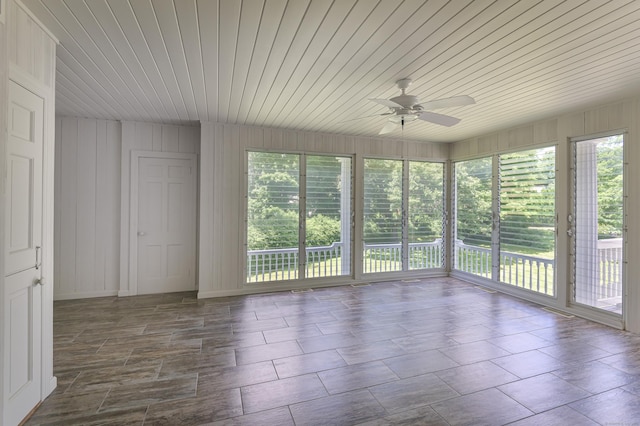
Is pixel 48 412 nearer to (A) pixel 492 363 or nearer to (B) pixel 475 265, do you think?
(A) pixel 492 363

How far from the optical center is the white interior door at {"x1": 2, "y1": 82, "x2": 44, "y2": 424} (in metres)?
1.89

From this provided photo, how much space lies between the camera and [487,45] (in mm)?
2365

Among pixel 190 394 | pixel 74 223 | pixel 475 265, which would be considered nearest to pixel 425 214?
pixel 475 265

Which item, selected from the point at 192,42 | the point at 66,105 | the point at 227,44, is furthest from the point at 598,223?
the point at 66,105

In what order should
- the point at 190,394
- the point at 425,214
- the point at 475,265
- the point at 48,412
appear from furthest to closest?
the point at 425,214 < the point at 475,265 < the point at 190,394 < the point at 48,412

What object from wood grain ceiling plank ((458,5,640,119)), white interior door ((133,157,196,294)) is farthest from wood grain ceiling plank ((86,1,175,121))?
wood grain ceiling plank ((458,5,640,119))

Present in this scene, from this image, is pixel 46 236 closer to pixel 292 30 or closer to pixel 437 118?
pixel 292 30

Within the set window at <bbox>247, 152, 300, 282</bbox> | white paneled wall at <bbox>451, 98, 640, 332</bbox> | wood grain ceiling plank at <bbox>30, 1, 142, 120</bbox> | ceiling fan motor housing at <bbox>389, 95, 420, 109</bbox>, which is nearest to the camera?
wood grain ceiling plank at <bbox>30, 1, 142, 120</bbox>

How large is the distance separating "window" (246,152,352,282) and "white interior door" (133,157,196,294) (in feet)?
3.26

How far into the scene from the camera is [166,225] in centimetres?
502

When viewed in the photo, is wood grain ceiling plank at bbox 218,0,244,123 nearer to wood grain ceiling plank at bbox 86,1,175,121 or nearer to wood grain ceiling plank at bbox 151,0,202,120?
wood grain ceiling plank at bbox 151,0,202,120

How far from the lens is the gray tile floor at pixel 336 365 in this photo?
212cm

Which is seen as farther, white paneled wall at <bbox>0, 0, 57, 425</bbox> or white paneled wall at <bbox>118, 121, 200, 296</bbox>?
white paneled wall at <bbox>118, 121, 200, 296</bbox>

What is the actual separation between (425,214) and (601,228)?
264 cm
